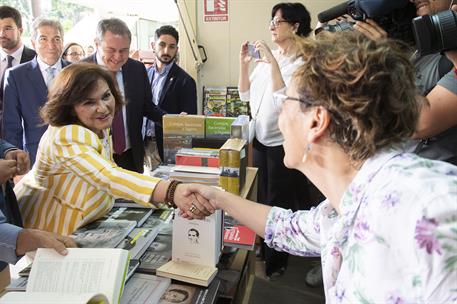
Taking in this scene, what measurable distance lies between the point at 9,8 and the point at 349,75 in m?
3.11

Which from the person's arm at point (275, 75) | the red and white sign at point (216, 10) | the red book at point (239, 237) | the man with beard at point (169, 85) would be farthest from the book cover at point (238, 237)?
the red and white sign at point (216, 10)

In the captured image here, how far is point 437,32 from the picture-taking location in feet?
3.73

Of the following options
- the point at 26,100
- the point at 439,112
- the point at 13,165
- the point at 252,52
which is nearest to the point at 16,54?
the point at 26,100

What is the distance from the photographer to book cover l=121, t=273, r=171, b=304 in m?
1.05

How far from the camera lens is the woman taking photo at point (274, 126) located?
251cm

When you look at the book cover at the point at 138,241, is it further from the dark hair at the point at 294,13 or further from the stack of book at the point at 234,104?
the stack of book at the point at 234,104

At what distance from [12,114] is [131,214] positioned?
1447 millimetres

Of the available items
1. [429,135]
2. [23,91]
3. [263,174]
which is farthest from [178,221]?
[23,91]

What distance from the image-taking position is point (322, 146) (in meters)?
0.84

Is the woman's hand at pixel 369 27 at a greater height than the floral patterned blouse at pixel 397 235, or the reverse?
the woman's hand at pixel 369 27

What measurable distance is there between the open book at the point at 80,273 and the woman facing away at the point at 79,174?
0.34 m

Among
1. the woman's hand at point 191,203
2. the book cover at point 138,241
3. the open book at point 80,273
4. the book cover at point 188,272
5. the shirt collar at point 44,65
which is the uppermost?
the shirt collar at point 44,65

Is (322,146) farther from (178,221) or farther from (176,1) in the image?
(176,1)

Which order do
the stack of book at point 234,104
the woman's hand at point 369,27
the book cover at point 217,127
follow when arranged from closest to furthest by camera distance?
the woman's hand at point 369,27 < the book cover at point 217,127 < the stack of book at point 234,104
